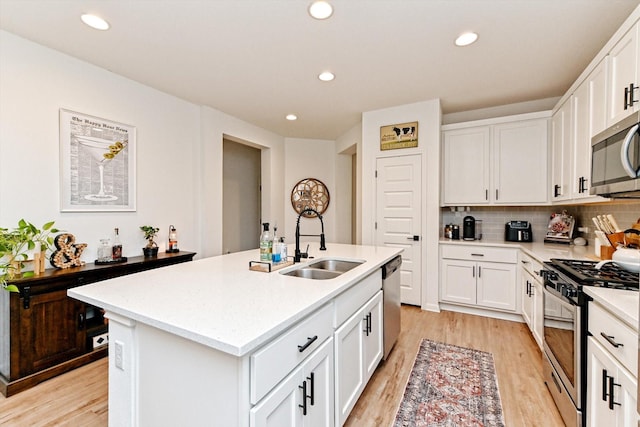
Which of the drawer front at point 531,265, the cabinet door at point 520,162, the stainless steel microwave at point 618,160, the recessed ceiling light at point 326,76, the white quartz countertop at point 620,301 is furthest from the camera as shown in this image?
the cabinet door at point 520,162

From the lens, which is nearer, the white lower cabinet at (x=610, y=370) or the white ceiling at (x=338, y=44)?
the white lower cabinet at (x=610, y=370)

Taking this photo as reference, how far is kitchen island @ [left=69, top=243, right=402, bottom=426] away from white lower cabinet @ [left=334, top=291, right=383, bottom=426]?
3cm

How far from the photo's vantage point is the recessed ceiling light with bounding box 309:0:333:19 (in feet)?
6.24

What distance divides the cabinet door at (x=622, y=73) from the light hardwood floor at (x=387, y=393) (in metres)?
1.89

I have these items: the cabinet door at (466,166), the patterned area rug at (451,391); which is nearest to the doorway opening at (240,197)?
the cabinet door at (466,166)

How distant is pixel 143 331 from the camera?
3.99ft

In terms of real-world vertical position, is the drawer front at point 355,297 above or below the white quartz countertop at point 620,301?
below

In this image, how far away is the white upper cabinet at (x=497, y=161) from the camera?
11.0 ft

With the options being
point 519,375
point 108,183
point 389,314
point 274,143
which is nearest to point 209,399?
point 389,314

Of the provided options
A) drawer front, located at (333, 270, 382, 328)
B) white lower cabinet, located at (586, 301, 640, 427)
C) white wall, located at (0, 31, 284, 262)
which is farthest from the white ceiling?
white lower cabinet, located at (586, 301, 640, 427)

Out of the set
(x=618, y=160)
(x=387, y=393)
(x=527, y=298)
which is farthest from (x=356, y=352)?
(x=527, y=298)

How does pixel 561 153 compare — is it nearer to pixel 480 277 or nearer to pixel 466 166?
pixel 466 166

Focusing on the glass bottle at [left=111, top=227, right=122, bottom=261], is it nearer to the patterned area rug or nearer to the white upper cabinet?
the patterned area rug

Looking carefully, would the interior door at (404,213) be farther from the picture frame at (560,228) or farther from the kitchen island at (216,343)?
the kitchen island at (216,343)
